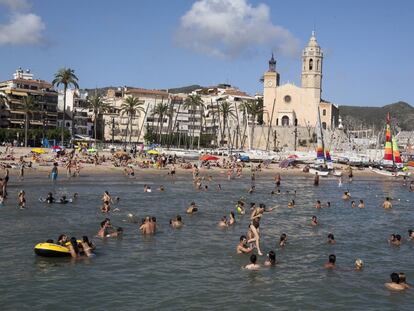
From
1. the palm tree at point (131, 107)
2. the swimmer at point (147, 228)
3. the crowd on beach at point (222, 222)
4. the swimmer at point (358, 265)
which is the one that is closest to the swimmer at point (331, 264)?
the crowd on beach at point (222, 222)

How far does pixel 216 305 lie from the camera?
15461mm

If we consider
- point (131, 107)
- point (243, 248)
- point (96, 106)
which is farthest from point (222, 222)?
point (131, 107)

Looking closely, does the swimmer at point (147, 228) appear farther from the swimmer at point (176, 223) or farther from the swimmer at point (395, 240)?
the swimmer at point (395, 240)

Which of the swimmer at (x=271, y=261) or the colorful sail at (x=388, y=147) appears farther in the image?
the colorful sail at (x=388, y=147)

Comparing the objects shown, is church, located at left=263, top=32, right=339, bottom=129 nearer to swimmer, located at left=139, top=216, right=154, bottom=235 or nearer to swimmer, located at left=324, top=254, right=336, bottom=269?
swimmer, located at left=139, top=216, right=154, bottom=235

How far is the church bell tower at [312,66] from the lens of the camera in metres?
129

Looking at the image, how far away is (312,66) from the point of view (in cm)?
13025

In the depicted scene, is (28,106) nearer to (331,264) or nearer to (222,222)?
(222,222)

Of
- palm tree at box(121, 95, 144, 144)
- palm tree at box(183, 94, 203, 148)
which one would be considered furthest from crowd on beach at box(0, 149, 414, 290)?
palm tree at box(183, 94, 203, 148)

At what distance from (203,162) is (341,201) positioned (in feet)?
99.4

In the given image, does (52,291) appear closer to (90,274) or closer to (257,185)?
(90,274)

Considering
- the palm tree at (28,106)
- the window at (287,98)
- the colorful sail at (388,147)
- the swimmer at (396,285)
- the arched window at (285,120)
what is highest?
the window at (287,98)

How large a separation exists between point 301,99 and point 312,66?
8295 mm

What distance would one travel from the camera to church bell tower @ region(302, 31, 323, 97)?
12888 centimetres
